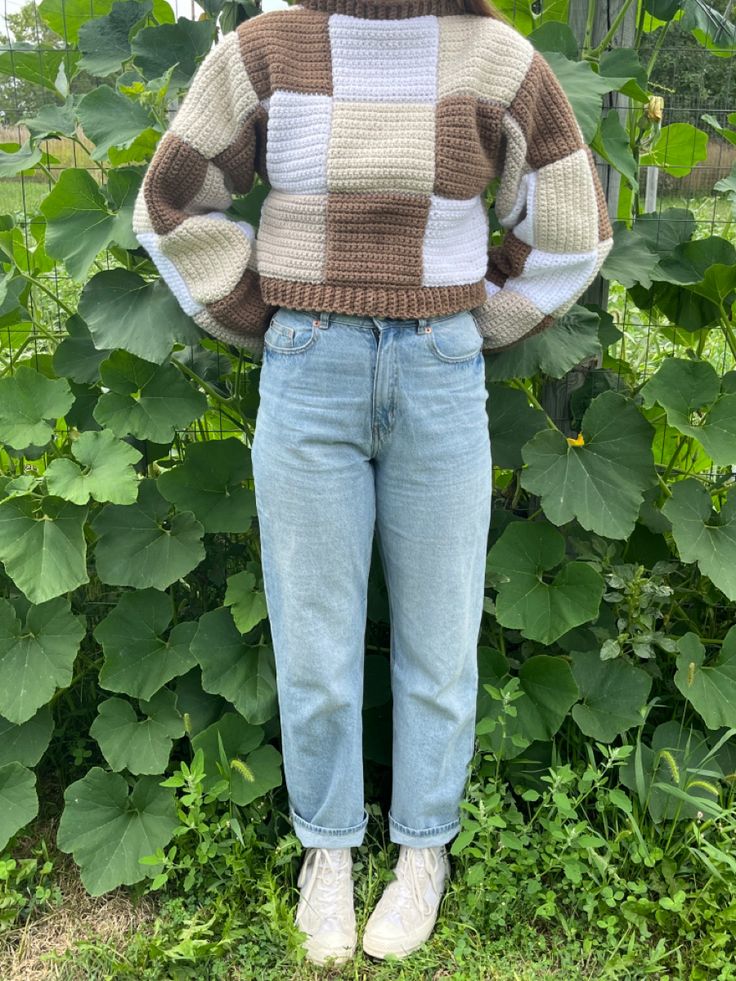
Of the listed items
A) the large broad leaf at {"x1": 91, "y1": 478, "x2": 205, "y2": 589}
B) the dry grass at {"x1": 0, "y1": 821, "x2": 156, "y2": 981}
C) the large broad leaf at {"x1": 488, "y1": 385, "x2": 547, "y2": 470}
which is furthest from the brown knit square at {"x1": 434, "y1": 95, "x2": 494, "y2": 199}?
the dry grass at {"x1": 0, "y1": 821, "x2": 156, "y2": 981}

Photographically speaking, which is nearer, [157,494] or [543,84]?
[543,84]

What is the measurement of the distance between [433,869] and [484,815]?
0.52 ft

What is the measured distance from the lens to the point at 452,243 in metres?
1.63

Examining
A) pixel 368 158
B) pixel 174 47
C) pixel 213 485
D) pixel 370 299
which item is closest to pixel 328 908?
pixel 213 485

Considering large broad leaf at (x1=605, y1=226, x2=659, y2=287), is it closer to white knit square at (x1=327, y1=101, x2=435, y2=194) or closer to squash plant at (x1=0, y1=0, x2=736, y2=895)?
squash plant at (x1=0, y1=0, x2=736, y2=895)

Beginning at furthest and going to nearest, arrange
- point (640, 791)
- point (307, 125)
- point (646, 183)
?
point (646, 183) → point (640, 791) → point (307, 125)

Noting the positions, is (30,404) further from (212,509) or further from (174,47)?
(174,47)

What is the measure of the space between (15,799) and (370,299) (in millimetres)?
1304

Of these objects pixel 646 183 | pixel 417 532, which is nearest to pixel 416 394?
pixel 417 532

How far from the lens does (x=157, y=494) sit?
2.18 metres

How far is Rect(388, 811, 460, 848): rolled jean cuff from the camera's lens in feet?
6.50

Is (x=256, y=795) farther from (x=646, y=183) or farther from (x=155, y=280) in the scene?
(x=646, y=183)

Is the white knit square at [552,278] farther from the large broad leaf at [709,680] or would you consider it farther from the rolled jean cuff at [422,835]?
the rolled jean cuff at [422,835]

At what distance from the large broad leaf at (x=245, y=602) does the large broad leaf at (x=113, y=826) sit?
0.40 meters
